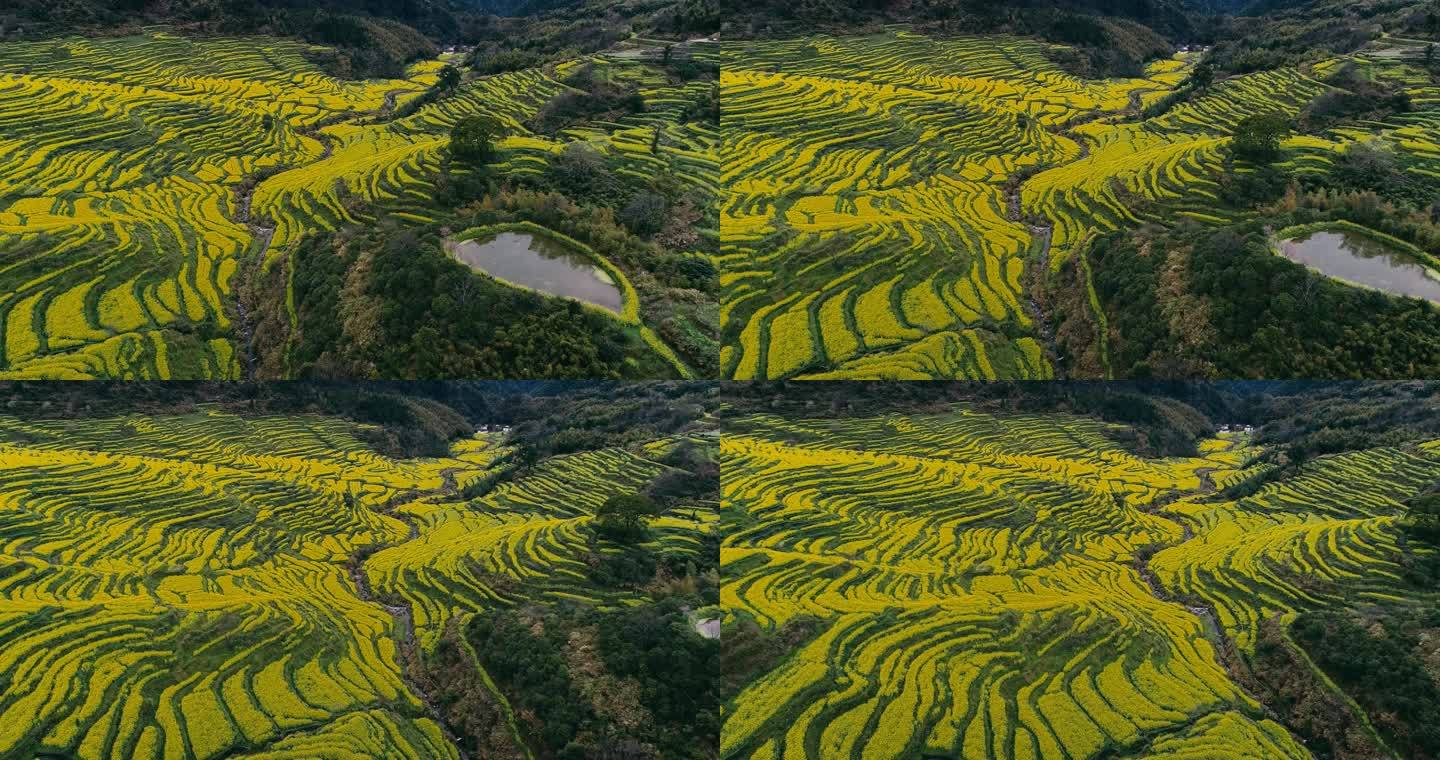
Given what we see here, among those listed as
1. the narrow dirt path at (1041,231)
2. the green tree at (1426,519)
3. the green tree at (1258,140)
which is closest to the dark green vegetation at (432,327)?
the narrow dirt path at (1041,231)

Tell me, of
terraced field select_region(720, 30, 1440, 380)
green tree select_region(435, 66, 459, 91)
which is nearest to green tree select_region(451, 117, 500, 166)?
terraced field select_region(720, 30, 1440, 380)

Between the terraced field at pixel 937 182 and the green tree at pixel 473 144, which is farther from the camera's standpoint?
the green tree at pixel 473 144

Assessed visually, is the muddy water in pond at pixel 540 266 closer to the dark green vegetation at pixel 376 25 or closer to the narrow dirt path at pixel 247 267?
the narrow dirt path at pixel 247 267

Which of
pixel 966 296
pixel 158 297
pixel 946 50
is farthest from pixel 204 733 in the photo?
pixel 946 50

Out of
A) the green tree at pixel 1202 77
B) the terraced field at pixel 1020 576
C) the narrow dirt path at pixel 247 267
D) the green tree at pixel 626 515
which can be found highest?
the green tree at pixel 1202 77

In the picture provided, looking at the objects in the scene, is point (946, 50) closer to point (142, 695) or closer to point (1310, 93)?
point (1310, 93)

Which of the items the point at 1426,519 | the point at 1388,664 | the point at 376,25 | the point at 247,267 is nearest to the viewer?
the point at 1388,664

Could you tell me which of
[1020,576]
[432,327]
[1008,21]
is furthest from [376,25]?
[1020,576]

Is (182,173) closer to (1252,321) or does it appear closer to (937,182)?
(937,182)
